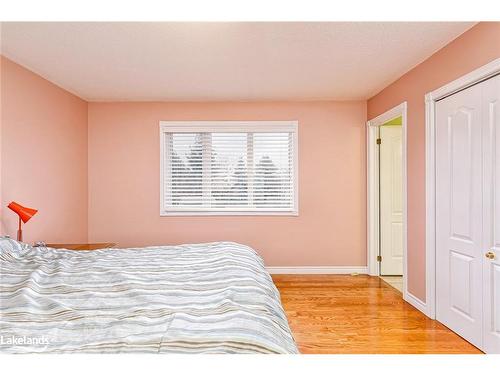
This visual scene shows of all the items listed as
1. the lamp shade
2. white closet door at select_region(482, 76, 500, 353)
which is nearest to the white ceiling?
white closet door at select_region(482, 76, 500, 353)

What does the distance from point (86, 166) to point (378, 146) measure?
4.25 metres

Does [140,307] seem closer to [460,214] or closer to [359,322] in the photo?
[359,322]

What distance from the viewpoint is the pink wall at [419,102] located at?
102 inches

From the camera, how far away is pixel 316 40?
270 cm

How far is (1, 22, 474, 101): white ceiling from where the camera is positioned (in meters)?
2.51

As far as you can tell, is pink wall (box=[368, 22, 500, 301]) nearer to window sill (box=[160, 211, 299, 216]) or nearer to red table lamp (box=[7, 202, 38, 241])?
window sill (box=[160, 211, 299, 216])

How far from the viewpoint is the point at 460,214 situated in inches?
106

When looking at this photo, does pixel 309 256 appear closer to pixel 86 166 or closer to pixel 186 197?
pixel 186 197

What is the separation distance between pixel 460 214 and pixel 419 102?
50.4 inches

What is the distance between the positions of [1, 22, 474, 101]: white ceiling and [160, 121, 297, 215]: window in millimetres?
725

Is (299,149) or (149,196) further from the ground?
(299,149)
